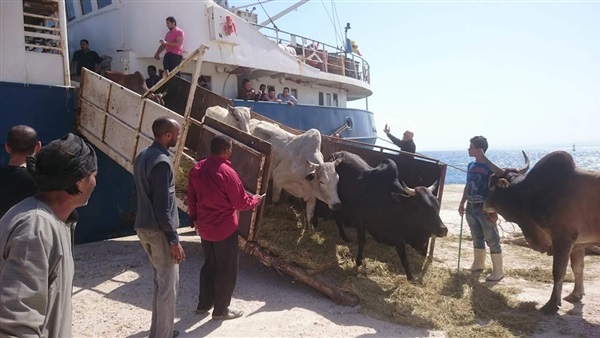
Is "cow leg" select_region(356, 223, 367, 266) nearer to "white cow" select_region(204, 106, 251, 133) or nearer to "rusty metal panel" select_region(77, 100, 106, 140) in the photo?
"white cow" select_region(204, 106, 251, 133)

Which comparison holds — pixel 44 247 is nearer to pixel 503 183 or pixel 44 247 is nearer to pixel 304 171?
pixel 304 171

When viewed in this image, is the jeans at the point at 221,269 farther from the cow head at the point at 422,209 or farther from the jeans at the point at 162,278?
the cow head at the point at 422,209

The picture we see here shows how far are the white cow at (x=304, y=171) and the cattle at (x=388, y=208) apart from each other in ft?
1.24

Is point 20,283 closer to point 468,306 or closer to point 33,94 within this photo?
point 468,306

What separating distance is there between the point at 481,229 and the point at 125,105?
5786 millimetres

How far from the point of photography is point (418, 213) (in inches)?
244

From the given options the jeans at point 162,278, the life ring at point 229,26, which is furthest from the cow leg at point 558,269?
the life ring at point 229,26

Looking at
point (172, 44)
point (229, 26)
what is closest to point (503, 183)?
point (172, 44)

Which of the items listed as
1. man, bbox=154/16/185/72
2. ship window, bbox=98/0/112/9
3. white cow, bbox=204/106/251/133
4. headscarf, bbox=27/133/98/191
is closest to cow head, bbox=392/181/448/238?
white cow, bbox=204/106/251/133

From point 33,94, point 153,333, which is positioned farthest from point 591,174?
point 33,94

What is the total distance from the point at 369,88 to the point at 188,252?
1443 centimetres

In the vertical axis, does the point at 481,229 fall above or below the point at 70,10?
below

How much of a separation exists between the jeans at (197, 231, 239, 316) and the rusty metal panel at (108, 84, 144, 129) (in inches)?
121

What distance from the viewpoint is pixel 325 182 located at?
21.4 feet
